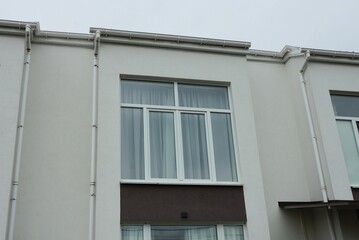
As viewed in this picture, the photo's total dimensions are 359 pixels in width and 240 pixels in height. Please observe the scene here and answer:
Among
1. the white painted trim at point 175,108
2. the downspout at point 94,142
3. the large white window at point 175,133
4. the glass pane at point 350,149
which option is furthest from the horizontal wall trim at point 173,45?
the glass pane at point 350,149

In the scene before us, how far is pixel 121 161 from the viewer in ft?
29.4

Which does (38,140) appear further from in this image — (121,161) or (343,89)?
(343,89)

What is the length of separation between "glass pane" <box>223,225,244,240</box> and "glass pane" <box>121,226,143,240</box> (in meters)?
1.83

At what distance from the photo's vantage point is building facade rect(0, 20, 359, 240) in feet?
27.9

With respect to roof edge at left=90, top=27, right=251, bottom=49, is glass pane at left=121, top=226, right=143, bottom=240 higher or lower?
lower

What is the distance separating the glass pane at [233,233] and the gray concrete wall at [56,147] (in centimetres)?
292

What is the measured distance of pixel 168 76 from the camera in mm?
9977

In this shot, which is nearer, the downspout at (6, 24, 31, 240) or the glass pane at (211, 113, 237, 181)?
the downspout at (6, 24, 31, 240)

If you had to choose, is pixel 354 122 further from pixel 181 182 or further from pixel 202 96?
pixel 181 182

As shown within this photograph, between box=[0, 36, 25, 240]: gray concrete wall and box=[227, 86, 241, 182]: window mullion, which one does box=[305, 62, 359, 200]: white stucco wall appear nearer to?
box=[227, 86, 241, 182]: window mullion

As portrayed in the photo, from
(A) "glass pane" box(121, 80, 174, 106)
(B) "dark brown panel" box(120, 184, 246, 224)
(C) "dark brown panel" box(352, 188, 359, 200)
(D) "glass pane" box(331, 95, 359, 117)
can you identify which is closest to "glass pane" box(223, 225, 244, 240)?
(B) "dark brown panel" box(120, 184, 246, 224)

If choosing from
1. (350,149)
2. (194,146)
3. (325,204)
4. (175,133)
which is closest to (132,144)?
(175,133)

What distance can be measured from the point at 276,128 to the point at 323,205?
248cm

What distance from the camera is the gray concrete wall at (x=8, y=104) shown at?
792cm
